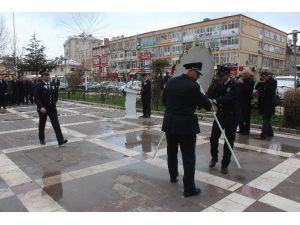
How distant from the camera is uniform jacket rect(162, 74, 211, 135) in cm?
440

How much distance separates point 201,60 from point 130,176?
8.36ft

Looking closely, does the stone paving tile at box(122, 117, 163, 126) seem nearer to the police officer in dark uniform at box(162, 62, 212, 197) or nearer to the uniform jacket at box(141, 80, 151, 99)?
the uniform jacket at box(141, 80, 151, 99)

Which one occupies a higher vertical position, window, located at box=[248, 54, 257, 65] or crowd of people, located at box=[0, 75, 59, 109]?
window, located at box=[248, 54, 257, 65]

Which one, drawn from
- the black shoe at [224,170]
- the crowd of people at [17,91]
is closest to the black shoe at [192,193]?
the black shoe at [224,170]

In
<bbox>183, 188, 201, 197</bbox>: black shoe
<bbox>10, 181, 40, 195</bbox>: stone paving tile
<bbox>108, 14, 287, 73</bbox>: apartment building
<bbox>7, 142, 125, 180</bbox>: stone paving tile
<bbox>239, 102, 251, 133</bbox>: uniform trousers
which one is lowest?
<bbox>10, 181, 40, 195</bbox>: stone paving tile

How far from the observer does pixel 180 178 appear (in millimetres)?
5262

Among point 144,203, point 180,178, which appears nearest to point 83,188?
point 144,203

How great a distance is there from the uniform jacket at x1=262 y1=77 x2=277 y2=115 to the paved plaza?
85cm

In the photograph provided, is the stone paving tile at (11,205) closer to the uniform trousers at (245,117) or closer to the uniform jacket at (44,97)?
the uniform jacket at (44,97)

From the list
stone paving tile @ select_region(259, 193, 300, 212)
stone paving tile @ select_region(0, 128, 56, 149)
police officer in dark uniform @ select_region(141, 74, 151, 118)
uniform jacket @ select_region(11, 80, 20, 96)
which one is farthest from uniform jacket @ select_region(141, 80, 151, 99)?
uniform jacket @ select_region(11, 80, 20, 96)

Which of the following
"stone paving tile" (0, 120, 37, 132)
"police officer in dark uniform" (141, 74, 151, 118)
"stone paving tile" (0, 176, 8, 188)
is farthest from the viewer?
"police officer in dark uniform" (141, 74, 151, 118)

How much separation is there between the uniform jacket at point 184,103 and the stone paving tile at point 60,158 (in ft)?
7.58

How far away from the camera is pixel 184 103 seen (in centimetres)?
443

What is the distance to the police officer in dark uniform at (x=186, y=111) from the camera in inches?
174
